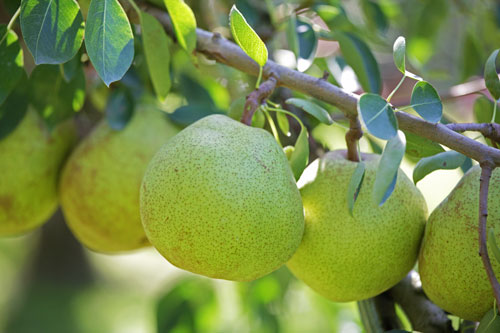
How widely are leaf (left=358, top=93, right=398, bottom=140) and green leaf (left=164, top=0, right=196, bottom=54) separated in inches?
12.5

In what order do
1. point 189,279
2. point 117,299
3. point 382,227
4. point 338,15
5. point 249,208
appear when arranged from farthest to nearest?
1. point 117,299
2. point 189,279
3. point 338,15
4. point 382,227
5. point 249,208

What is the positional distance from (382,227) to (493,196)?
15cm

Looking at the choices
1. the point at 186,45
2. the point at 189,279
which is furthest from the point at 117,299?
the point at 186,45

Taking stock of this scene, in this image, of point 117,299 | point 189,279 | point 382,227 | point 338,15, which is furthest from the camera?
point 117,299

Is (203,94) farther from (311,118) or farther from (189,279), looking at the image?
(189,279)

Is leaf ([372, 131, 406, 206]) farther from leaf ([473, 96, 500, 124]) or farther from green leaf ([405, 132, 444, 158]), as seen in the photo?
leaf ([473, 96, 500, 124])

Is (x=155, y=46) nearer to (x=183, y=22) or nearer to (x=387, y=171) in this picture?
(x=183, y=22)

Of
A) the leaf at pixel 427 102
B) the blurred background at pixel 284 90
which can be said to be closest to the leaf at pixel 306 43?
the blurred background at pixel 284 90

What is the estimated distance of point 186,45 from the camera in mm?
870

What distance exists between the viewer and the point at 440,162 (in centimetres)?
75

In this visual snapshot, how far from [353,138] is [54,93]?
56 cm

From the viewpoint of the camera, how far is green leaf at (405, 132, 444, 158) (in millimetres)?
790

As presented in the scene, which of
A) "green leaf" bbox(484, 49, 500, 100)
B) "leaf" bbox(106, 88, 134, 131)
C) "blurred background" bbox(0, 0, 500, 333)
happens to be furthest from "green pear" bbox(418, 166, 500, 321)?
"leaf" bbox(106, 88, 134, 131)

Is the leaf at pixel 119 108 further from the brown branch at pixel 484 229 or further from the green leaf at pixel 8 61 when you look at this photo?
the brown branch at pixel 484 229
